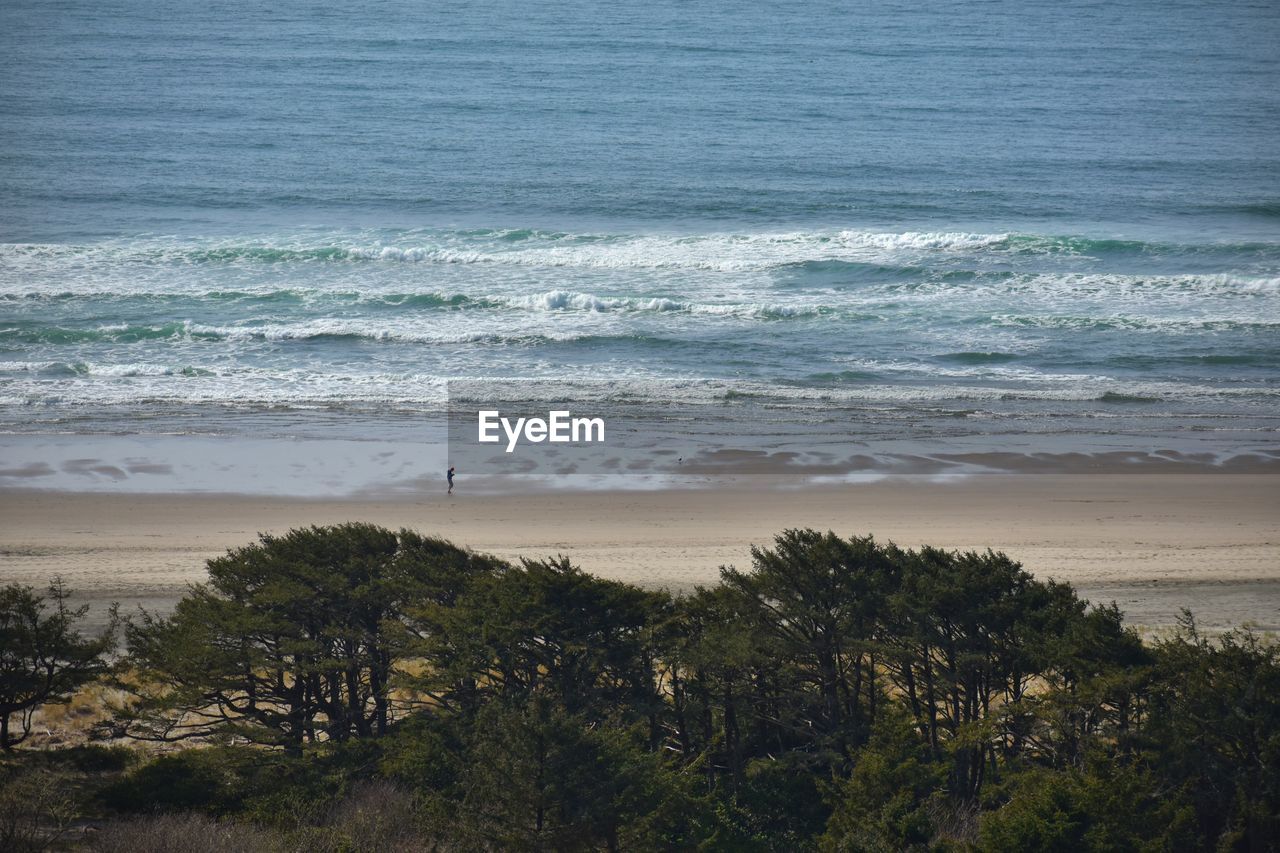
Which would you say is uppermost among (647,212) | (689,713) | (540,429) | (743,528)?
(647,212)

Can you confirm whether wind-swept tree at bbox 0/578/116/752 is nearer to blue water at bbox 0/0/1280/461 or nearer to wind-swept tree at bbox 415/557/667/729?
wind-swept tree at bbox 415/557/667/729

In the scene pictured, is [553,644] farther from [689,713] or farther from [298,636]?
[298,636]

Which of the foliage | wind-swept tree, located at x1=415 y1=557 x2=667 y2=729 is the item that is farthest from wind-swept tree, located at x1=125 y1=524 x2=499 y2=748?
wind-swept tree, located at x1=415 y1=557 x2=667 y2=729

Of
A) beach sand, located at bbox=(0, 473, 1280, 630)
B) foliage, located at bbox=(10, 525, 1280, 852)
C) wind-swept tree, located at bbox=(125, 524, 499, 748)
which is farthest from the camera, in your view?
beach sand, located at bbox=(0, 473, 1280, 630)

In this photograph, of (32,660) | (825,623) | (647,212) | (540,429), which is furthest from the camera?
(647,212)

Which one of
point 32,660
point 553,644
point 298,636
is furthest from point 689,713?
point 32,660

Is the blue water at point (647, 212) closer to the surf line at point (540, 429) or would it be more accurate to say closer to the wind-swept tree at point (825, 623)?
the surf line at point (540, 429)

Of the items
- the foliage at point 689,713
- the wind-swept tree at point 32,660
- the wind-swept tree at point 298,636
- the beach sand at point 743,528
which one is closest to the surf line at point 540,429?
the beach sand at point 743,528
